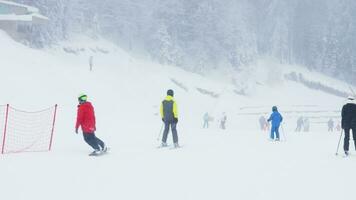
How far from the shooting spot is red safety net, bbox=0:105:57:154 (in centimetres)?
1352

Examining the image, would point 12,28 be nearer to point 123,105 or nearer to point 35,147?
point 123,105

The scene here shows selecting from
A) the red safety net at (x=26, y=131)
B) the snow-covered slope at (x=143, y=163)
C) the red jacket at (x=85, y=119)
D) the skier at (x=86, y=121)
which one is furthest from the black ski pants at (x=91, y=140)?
the red safety net at (x=26, y=131)

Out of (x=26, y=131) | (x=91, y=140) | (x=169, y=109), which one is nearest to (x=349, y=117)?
(x=169, y=109)

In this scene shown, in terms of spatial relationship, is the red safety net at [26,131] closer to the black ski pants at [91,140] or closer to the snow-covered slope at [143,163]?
the snow-covered slope at [143,163]

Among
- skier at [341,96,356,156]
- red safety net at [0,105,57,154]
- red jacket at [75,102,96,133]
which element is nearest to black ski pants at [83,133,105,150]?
red jacket at [75,102,96,133]

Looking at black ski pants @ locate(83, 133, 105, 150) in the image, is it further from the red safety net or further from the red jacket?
the red safety net

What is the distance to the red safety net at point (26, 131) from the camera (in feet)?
44.4

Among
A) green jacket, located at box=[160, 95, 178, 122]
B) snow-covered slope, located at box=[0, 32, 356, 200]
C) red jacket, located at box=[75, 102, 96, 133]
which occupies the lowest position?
snow-covered slope, located at box=[0, 32, 356, 200]

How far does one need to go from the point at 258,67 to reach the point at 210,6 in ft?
37.1

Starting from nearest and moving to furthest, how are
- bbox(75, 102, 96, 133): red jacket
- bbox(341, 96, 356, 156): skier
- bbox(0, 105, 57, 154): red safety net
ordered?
1. bbox(75, 102, 96, 133): red jacket
2. bbox(341, 96, 356, 156): skier
3. bbox(0, 105, 57, 154): red safety net

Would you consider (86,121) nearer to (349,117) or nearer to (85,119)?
(85,119)

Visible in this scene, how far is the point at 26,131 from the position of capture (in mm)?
17797

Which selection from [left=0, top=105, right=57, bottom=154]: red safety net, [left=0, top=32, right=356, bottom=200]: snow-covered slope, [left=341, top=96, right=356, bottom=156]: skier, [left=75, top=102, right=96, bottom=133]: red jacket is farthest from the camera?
[left=0, top=105, right=57, bottom=154]: red safety net

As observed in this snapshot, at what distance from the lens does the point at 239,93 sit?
55281 mm
